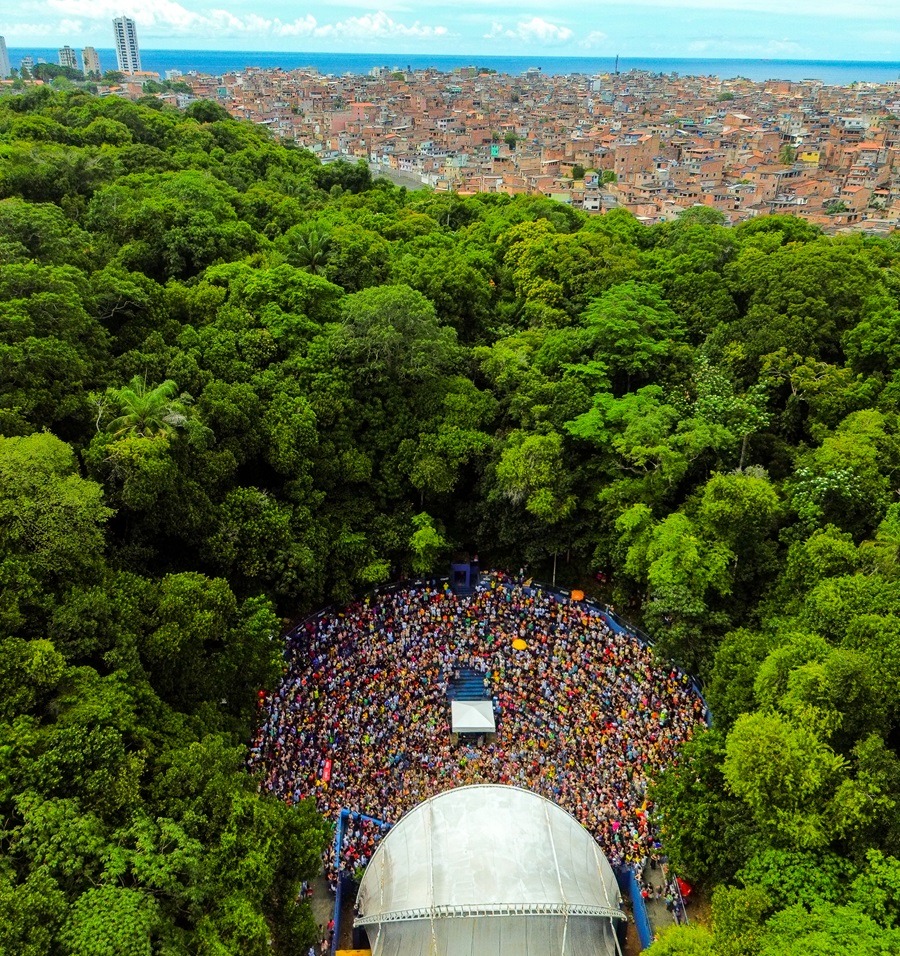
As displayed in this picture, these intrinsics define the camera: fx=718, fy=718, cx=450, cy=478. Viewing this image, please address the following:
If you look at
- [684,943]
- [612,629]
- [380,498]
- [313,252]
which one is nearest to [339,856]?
[684,943]

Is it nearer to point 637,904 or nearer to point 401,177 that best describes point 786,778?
point 637,904

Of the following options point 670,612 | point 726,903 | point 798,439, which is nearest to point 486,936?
point 726,903

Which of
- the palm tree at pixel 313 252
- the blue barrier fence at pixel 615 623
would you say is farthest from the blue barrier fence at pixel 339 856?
the palm tree at pixel 313 252

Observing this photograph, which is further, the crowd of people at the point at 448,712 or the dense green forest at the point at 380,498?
the crowd of people at the point at 448,712

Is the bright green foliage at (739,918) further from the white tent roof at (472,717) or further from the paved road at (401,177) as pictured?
the paved road at (401,177)

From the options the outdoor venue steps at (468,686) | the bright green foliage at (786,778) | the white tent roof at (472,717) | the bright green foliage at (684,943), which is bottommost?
the outdoor venue steps at (468,686)

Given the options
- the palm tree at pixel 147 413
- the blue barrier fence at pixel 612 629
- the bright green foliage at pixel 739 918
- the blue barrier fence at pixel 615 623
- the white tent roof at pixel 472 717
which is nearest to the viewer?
the bright green foliage at pixel 739 918
